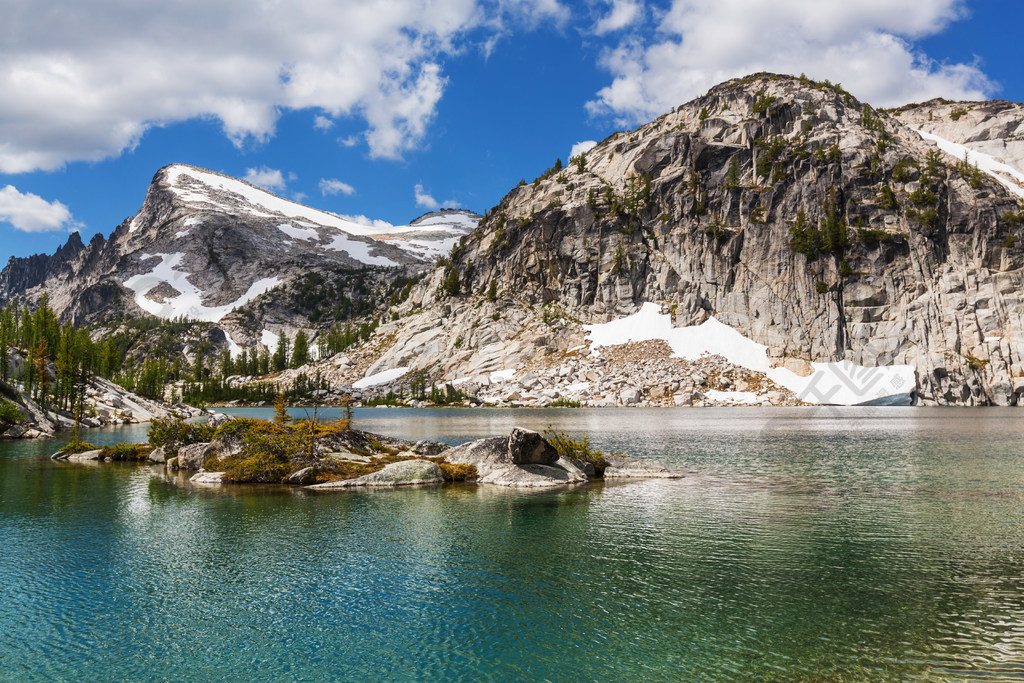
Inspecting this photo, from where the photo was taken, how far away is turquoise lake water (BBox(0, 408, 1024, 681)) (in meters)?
14.5

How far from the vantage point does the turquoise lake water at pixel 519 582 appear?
1445cm

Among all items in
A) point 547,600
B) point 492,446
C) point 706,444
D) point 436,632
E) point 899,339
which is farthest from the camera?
point 899,339

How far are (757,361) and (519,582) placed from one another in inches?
6349

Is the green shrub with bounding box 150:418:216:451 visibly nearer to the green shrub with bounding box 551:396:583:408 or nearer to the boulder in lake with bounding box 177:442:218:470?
the boulder in lake with bounding box 177:442:218:470

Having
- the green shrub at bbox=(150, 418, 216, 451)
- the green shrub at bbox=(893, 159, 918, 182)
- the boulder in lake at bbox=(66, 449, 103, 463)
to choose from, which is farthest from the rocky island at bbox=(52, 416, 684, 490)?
the green shrub at bbox=(893, 159, 918, 182)

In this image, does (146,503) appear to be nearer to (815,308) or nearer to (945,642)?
(945,642)

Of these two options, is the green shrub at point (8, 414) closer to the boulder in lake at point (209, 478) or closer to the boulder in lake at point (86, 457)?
the boulder in lake at point (86, 457)

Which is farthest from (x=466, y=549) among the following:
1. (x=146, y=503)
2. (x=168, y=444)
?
(x=168, y=444)

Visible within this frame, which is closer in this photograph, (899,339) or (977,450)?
(977,450)

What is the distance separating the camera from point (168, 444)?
54312mm

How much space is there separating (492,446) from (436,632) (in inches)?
1157

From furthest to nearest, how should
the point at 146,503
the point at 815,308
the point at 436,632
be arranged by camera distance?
the point at 815,308 < the point at 146,503 < the point at 436,632

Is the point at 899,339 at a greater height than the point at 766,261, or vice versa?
the point at 766,261

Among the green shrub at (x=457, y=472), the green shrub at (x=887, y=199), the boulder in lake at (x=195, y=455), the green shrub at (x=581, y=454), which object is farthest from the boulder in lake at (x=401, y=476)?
the green shrub at (x=887, y=199)
